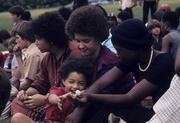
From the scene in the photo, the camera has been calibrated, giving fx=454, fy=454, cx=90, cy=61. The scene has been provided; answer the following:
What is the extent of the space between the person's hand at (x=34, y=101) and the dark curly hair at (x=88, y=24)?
2.27ft

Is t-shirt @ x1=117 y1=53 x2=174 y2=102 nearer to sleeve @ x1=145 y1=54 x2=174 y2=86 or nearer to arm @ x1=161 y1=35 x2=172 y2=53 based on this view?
sleeve @ x1=145 y1=54 x2=174 y2=86

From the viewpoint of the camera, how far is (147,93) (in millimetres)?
3711

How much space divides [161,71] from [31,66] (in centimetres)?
224

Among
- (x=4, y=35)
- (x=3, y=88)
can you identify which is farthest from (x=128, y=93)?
(x=4, y=35)

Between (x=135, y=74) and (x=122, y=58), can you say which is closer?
(x=122, y=58)

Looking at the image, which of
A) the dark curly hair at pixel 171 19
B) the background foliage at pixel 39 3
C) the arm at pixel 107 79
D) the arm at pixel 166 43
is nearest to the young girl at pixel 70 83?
the arm at pixel 107 79

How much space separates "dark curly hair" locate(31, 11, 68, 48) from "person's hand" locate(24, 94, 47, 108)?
0.59 m

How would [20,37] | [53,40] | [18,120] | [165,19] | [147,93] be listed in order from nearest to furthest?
[147,93], [18,120], [53,40], [20,37], [165,19]

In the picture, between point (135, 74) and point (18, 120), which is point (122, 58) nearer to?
point (135, 74)

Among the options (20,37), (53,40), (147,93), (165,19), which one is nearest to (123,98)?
(147,93)

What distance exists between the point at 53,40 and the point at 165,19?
12.1 feet

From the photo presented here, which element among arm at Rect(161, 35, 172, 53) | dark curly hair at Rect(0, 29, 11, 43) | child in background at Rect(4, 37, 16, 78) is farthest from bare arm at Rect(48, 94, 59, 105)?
dark curly hair at Rect(0, 29, 11, 43)

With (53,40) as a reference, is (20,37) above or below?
below

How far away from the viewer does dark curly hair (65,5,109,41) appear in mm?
4426
